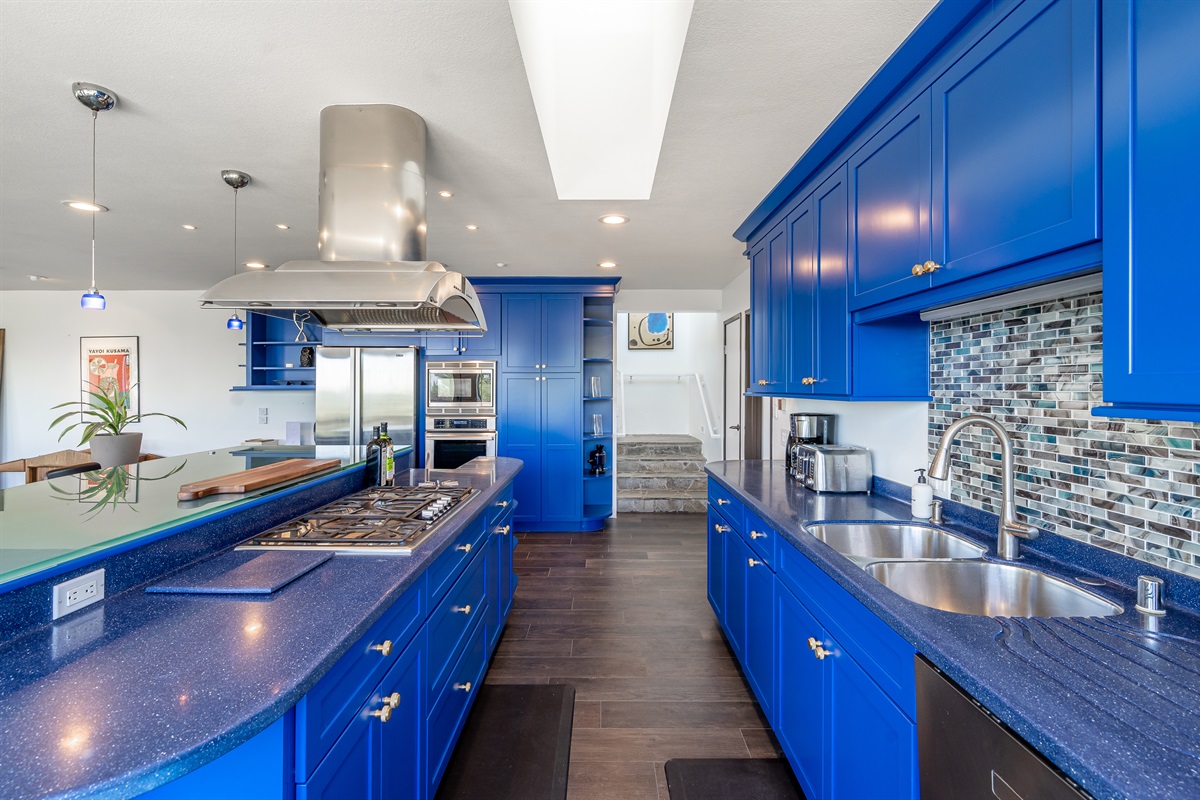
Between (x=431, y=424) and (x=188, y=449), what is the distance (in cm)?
318

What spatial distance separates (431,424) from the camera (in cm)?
505

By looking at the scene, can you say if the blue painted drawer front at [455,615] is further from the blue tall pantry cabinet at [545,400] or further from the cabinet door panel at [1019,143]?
the blue tall pantry cabinet at [545,400]

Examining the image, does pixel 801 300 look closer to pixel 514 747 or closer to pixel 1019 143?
pixel 1019 143

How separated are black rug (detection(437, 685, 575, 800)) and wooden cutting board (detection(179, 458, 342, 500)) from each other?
123cm

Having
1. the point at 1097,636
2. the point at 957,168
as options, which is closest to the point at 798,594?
the point at 1097,636

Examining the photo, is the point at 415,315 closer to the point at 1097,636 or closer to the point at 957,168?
the point at 957,168

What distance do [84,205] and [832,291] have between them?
165 inches

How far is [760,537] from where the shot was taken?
209cm

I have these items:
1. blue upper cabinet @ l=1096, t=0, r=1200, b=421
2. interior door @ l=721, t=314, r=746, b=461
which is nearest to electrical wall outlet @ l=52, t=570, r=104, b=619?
blue upper cabinet @ l=1096, t=0, r=1200, b=421

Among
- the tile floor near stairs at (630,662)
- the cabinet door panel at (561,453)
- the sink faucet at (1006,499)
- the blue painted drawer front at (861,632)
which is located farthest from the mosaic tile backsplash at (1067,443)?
the cabinet door panel at (561,453)

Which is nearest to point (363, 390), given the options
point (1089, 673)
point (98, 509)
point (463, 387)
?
point (463, 387)

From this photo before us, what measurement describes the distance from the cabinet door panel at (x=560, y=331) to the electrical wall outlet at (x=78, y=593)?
402 cm

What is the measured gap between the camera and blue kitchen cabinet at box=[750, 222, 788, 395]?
9.05 feet

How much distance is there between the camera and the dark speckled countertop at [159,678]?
659mm
